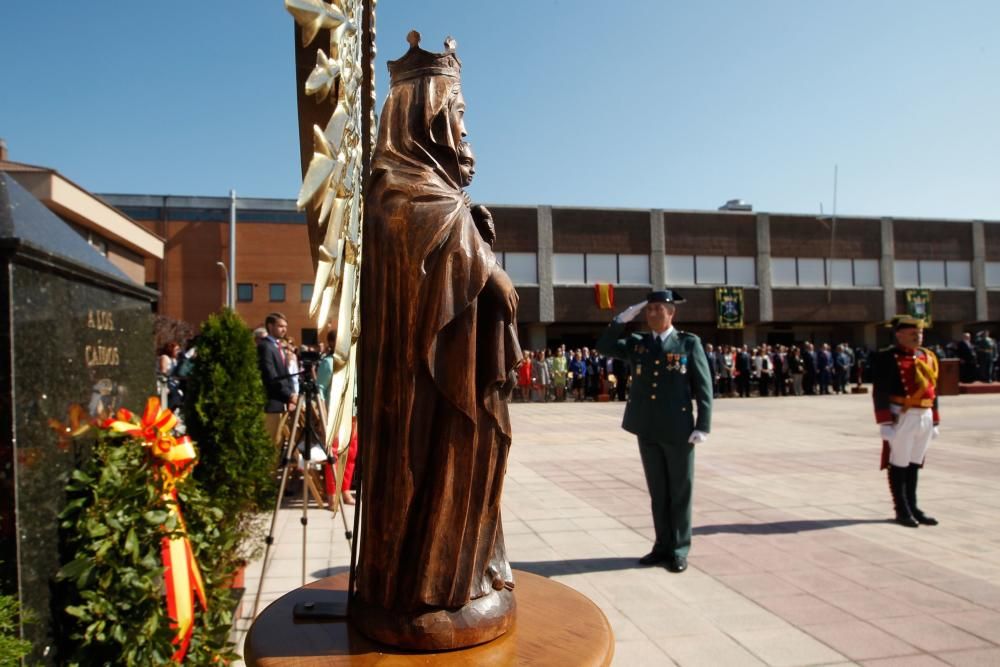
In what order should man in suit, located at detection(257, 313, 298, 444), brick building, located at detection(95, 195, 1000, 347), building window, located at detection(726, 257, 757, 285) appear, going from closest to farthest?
1. man in suit, located at detection(257, 313, 298, 444)
2. brick building, located at detection(95, 195, 1000, 347)
3. building window, located at detection(726, 257, 757, 285)

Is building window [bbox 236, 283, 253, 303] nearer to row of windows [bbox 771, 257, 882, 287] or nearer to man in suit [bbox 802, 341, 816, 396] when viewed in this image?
row of windows [bbox 771, 257, 882, 287]

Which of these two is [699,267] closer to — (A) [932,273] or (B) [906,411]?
(A) [932,273]

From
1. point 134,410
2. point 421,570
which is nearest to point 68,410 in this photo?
point 134,410

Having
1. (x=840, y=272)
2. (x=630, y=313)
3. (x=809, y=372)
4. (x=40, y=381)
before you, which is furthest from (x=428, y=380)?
(x=840, y=272)

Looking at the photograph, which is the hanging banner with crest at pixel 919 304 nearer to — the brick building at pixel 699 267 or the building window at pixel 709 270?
the brick building at pixel 699 267

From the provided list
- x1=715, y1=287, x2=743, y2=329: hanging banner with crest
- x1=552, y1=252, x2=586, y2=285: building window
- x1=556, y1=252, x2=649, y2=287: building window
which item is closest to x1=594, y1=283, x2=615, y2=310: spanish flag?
x1=556, y1=252, x2=649, y2=287: building window

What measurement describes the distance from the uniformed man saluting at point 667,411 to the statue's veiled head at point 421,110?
304cm

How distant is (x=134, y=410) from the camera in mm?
3125

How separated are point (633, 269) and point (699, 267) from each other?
3.20m

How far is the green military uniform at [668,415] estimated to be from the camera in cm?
480

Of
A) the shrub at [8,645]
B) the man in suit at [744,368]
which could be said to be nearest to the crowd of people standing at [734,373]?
the man in suit at [744,368]

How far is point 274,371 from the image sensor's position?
7273mm

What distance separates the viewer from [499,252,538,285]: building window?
1114 inches

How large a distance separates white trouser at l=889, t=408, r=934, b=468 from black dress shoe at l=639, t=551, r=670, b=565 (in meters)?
2.67
